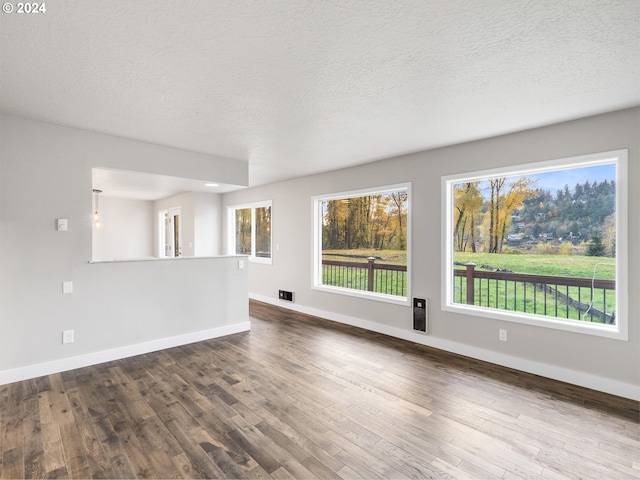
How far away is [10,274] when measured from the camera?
9.95 ft

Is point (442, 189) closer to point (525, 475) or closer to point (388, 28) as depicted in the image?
point (388, 28)

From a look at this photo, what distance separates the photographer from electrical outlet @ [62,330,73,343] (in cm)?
332

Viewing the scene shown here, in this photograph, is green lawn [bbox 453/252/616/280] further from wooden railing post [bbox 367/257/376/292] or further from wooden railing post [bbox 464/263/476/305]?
wooden railing post [bbox 367/257/376/292]

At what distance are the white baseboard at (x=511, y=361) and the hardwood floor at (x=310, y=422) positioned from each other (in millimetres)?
116

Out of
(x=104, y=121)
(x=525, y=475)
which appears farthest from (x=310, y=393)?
(x=104, y=121)

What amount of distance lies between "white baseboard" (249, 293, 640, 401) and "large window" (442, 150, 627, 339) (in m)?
0.42

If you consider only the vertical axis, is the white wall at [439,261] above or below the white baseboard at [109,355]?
above

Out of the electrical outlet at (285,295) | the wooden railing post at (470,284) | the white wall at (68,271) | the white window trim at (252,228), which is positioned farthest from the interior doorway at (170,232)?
the wooden railing post at (470,284)

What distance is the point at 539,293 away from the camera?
3.44 m

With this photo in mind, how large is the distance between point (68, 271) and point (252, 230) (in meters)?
4.02

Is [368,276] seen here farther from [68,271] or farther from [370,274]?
[68,271]

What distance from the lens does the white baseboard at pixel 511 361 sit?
2840 millimetres

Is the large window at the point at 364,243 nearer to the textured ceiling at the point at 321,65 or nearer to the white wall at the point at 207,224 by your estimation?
the textured ceiling at the point at 321,65

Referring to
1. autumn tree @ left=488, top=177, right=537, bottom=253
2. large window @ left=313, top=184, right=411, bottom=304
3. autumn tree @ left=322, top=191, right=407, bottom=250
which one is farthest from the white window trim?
autumn tree @ left=488, top=177, right=537, bottom=253
